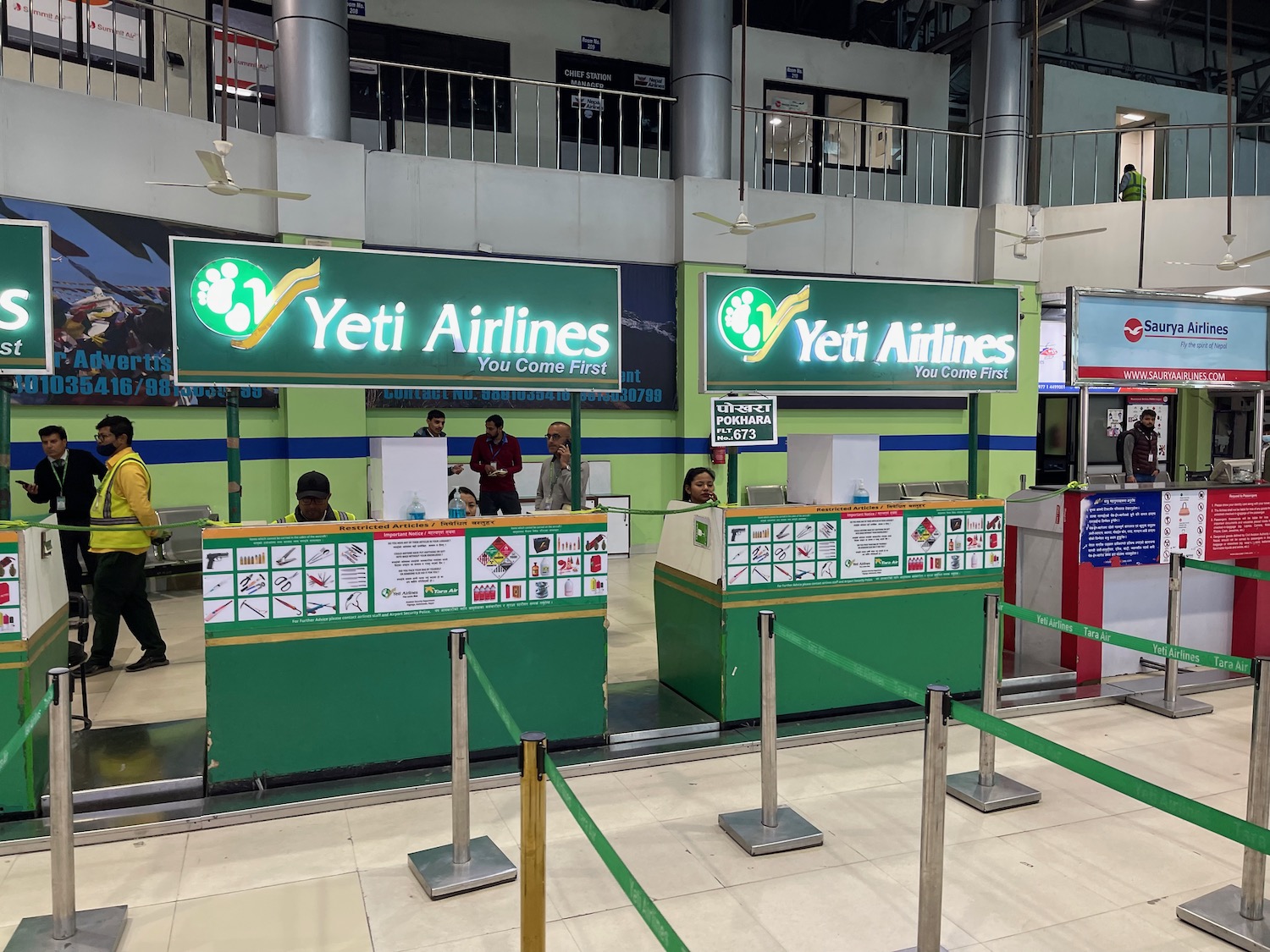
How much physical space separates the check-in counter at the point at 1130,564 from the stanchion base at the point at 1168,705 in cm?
35

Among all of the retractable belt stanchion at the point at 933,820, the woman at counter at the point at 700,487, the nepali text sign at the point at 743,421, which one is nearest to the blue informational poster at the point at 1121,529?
the nepali text sign at the point at 743,421

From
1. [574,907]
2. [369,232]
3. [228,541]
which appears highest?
[369,232]

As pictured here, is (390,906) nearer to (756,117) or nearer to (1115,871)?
(1115,871)

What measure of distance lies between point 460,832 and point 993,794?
2.37 m

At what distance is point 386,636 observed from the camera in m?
4.14

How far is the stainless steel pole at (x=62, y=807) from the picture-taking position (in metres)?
2.82

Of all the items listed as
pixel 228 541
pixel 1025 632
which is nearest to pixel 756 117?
pixel 1025 632

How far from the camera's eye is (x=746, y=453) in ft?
37.6

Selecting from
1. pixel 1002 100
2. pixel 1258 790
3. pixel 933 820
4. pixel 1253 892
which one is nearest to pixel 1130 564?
pixel 1258 790

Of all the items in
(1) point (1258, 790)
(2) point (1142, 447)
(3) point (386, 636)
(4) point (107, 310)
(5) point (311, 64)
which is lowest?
(1) point (1258, 790)

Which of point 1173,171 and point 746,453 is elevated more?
point 1173,171

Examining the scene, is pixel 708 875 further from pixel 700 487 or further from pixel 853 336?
pixel 853 336

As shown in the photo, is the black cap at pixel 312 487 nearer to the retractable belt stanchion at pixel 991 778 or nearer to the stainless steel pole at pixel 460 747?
the stainless steel pole at pixel 460 747

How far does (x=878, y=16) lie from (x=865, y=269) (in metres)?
5.61
